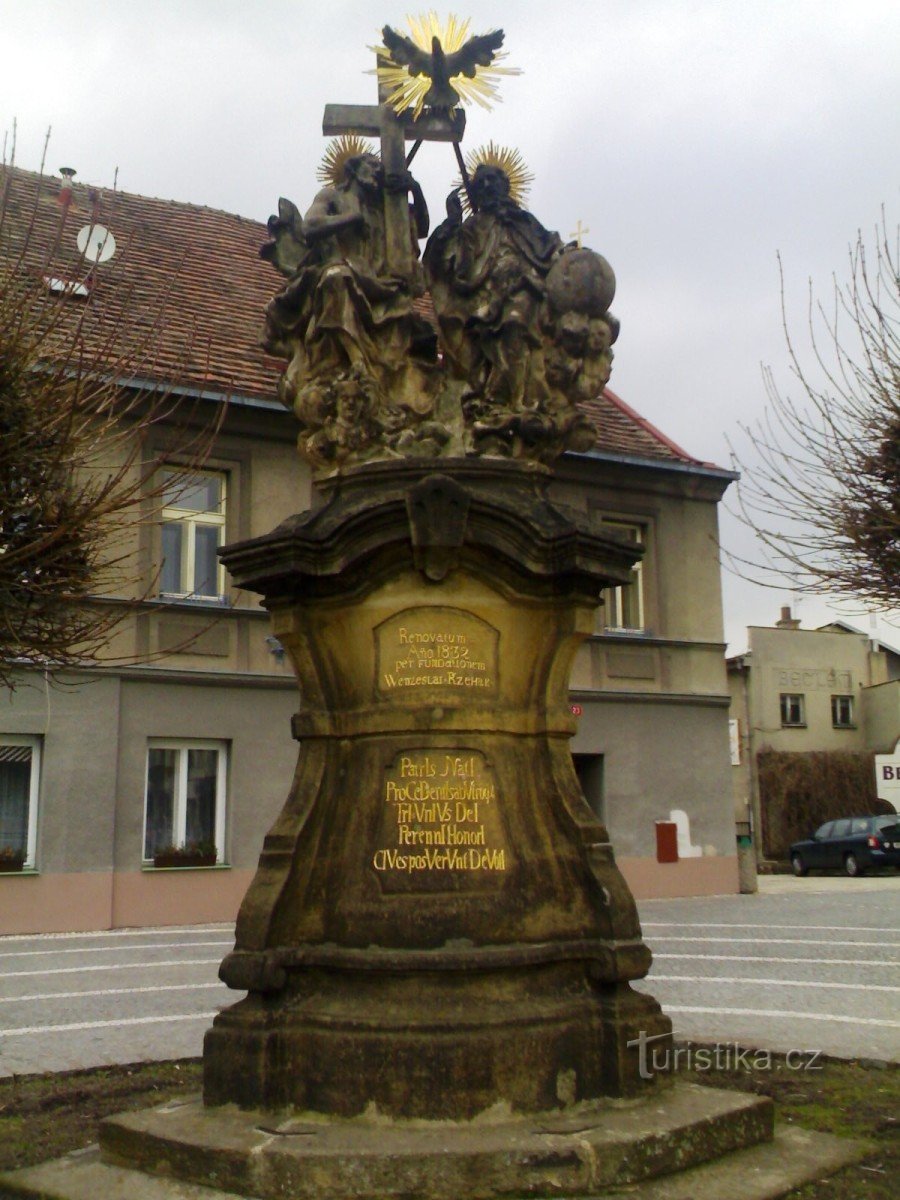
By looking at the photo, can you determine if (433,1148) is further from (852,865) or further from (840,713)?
(840,713)

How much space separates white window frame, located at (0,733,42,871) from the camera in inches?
605

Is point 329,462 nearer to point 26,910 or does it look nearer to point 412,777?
point 412,777

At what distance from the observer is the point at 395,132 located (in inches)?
266

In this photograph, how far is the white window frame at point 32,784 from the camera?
605 inches

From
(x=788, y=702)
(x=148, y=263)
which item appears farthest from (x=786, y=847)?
(x=148, y=263)

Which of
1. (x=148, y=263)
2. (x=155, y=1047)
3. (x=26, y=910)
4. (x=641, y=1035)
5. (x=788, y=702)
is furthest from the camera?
(x=788, y=702)

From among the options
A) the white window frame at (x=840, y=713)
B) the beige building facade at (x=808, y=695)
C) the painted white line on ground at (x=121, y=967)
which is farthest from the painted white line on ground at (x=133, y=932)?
the white window frame at (x=840, y=713)

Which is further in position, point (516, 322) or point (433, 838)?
point (516, 322)

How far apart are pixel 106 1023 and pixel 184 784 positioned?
8.10m

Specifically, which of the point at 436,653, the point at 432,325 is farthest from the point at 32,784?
the point at 436,653

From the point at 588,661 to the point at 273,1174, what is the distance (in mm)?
15437

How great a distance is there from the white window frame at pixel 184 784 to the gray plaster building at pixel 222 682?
0.03 meters

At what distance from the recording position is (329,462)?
20.2 ft

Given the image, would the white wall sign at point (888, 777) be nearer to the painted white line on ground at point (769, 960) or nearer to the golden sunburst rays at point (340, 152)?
the painted white line on ground at point (769, 960)
